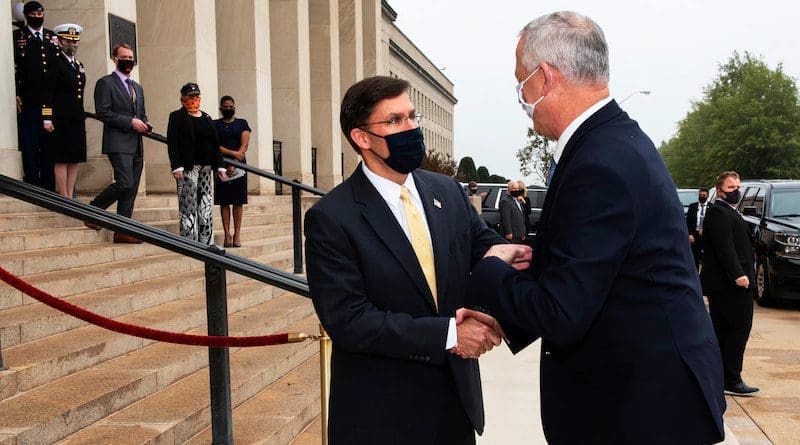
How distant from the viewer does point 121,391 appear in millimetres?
4887

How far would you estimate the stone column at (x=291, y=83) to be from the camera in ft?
61.3

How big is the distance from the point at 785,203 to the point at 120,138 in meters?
10.2

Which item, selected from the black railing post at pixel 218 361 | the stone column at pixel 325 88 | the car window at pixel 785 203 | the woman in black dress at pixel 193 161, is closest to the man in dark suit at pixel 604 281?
the black railing post at pixel 218 361

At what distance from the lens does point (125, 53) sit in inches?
357

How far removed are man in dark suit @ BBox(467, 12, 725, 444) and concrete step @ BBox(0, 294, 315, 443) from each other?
2.82 m

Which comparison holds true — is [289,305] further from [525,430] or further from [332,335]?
[332,335]

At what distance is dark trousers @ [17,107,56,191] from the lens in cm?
850

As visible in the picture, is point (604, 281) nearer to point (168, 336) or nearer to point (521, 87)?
point (521, 87)

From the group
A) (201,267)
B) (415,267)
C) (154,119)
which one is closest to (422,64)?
(154,119)

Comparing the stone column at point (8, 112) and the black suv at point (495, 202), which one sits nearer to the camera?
the stone column at point (8, 112)

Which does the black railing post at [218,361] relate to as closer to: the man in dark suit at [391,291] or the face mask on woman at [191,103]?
the man in dark suit at [391,291]

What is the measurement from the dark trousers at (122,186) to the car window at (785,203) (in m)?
9.74

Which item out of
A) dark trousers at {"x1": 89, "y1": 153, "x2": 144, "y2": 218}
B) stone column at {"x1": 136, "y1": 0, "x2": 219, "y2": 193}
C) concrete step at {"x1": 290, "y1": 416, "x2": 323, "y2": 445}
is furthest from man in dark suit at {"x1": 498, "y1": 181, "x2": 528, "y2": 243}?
concrete step at {"x1": 290, "y1": 416, "x2": 323, "y2": 445}

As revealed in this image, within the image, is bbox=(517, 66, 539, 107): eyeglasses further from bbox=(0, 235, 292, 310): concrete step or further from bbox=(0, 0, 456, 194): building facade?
bbox=(0, 0, 456, 194): building facade
